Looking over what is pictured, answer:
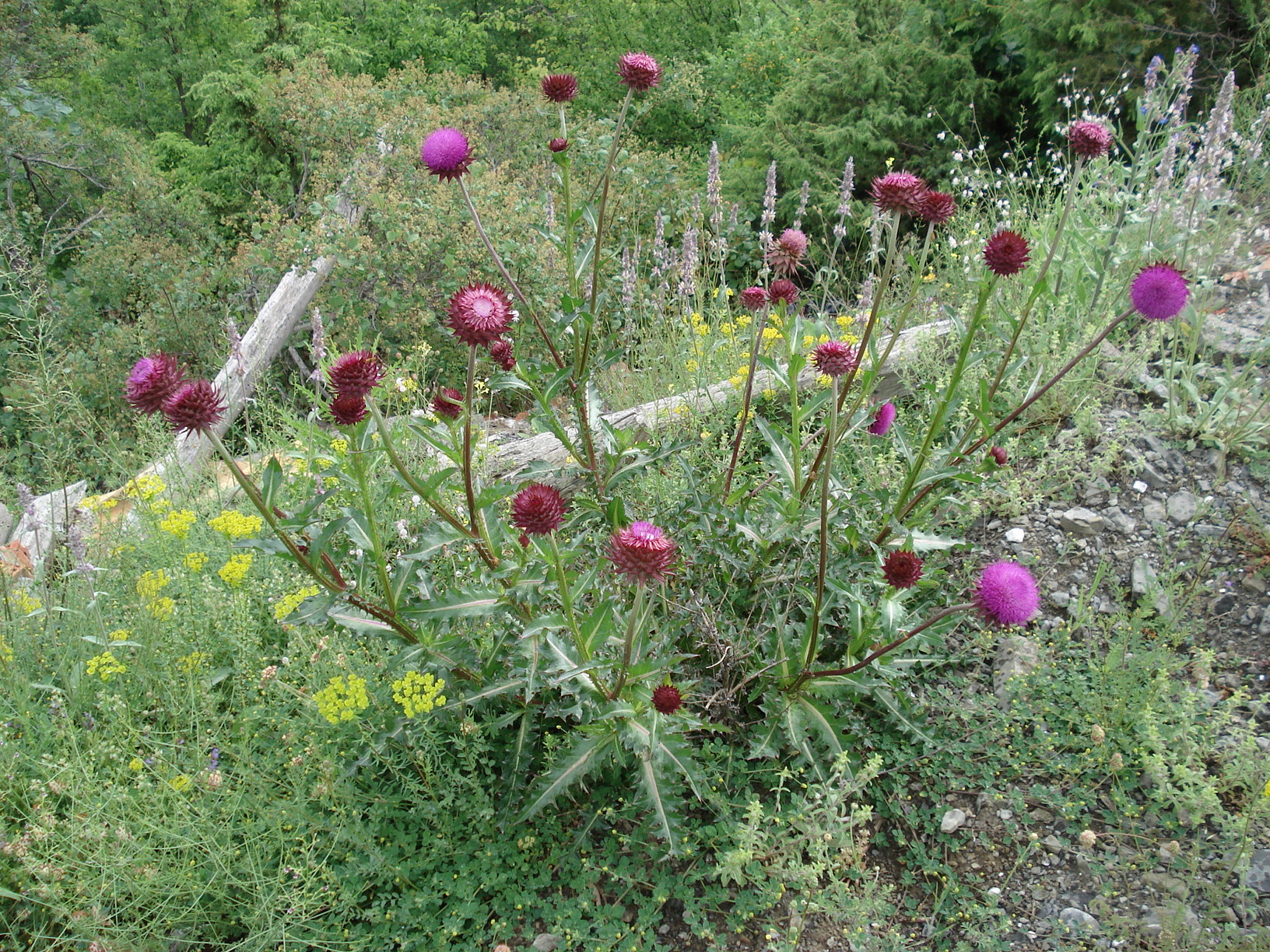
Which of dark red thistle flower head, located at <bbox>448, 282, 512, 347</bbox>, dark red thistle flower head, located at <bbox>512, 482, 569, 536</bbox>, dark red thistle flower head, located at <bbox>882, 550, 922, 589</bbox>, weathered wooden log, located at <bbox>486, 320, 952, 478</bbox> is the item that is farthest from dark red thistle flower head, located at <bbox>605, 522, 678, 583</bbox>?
weathered wooden log, located at <bbox>486, 320, 952, 478</bbox>

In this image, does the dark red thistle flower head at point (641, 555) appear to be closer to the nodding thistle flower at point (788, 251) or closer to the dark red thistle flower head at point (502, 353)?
the dark red thistle flower head at point (502, 353)

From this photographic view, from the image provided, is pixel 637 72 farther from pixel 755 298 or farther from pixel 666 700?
pixel 666 700

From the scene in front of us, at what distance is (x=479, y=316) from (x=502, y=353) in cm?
39

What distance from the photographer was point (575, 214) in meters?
2.31

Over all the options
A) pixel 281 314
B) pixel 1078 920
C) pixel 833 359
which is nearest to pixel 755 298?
pixel 833 359

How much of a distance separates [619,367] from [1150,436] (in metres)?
3.31

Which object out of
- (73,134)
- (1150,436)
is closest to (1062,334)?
(1150,436)

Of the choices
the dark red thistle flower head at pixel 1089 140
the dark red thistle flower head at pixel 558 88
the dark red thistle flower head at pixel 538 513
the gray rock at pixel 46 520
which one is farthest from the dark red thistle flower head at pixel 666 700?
the gray rock at pixel 46 520

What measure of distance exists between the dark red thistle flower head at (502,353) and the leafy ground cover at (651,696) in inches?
1.6

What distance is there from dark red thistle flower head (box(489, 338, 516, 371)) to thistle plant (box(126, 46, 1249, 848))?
12 mm

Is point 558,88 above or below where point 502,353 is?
above

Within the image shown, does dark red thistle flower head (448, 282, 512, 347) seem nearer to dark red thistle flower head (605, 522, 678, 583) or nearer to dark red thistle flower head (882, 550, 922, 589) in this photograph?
dark red thistle flower head (605, 522, 678, 583)

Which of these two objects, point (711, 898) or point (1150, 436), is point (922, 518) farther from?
point (1150, 436)

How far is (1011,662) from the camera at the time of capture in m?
2.88
